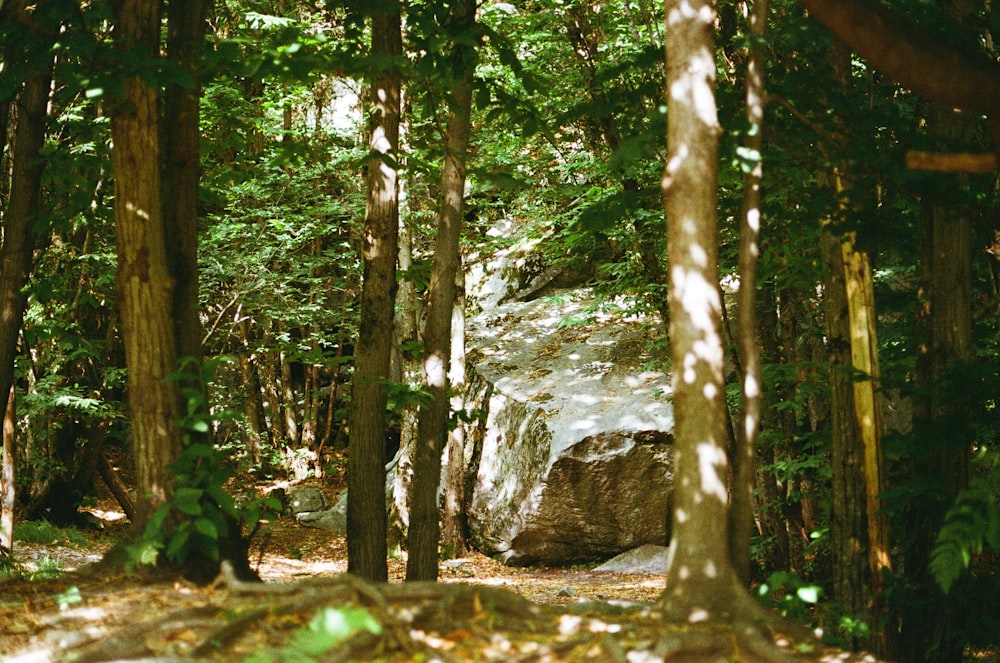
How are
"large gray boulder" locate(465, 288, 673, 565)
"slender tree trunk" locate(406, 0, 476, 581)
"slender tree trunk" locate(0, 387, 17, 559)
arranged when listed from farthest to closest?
"large gray boulder" locate(465, 288, 673, 565) < "slender tree trunk" locate(0, 387, 17, 559) < "slender tree trunk" locate(406, 0, 476, 581)

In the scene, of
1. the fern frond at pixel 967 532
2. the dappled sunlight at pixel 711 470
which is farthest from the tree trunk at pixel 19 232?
the fern frond at pixel 967 532

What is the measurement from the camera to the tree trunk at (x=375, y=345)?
22.5 feet

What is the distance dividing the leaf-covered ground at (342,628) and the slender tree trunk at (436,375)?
9.38 feet

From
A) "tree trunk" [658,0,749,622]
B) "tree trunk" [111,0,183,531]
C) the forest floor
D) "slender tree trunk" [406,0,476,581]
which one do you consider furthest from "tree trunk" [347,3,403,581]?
"tree trunk" [658,0,749,622]

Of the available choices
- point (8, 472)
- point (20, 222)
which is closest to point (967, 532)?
point (20, 222)

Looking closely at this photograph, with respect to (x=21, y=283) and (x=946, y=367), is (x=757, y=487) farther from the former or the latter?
(x=21, y=283)

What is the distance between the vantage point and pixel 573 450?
12.4 metres

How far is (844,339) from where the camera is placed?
5977 mm

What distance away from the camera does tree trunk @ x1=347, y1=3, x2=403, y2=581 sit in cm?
684

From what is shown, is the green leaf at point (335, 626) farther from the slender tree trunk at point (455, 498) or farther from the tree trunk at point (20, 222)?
the slender tree trunk at point (455, 498)

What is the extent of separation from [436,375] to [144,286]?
290 cm

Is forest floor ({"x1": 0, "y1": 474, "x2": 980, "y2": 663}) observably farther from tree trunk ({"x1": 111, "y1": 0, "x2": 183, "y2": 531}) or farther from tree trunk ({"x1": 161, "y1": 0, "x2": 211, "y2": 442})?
tree trunk ({"x1": 161, "y1": 0, "x2": 211, "y2": 442})

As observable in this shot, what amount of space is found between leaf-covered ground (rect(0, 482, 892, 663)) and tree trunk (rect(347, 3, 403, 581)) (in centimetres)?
223

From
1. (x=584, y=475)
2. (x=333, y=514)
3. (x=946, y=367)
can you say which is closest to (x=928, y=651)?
(x=946, y=367)
